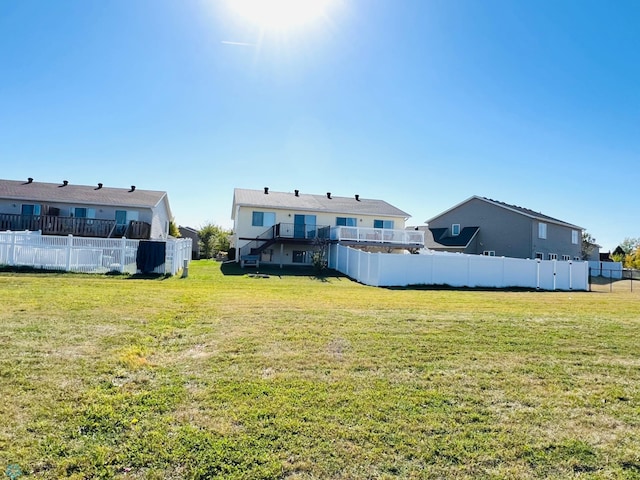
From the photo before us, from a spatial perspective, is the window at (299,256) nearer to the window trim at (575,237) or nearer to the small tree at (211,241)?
the small tree at (211,241)

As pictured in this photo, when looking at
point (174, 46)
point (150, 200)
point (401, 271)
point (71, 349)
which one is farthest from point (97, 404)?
point (150, 200)

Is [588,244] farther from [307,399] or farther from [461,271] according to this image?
[307,399]

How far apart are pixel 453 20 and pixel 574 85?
727cm

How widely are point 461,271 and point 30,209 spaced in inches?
1091

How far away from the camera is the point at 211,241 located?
141 ft

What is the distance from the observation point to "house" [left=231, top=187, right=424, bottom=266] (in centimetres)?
2631

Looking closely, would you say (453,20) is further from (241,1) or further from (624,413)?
(624,413)

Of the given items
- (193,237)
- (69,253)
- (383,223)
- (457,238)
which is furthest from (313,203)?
(193,237)

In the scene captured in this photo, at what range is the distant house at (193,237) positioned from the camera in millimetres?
43213

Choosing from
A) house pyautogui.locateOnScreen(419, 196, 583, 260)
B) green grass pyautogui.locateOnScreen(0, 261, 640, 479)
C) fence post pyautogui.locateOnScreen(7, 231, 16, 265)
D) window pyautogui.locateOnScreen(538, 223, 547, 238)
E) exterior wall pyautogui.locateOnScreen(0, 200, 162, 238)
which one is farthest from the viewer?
window pyautogui.locateOnScreen(538, 223, 547, 238)

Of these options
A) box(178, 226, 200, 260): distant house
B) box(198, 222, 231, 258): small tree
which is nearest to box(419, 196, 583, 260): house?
box(198, 222, 231, 258): small tree

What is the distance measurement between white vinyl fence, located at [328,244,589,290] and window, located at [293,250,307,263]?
6.42 m

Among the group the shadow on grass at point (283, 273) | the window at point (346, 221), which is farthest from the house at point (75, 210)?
the window at point (346, 221)

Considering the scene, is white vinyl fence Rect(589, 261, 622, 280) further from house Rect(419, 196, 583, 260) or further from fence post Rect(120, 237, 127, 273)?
fence post Rect(120, 237, 127, 273)
